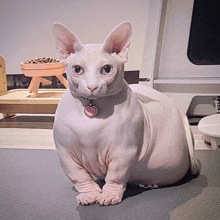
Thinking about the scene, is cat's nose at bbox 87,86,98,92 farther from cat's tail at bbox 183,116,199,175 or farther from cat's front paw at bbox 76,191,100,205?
cat's tail at bbox 183,116,199,175

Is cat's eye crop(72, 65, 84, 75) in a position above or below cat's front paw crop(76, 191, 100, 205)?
above

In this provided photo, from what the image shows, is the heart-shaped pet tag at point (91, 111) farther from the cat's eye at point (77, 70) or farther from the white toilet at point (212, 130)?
the white toilet at point (212, 130)

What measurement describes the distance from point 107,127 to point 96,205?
0.25 m

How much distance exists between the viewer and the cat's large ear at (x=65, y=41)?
2.35 ft

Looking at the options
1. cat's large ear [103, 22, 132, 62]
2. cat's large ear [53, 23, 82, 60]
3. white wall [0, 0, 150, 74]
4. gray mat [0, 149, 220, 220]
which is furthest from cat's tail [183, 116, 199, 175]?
white wall [0, 0, 150, 74]

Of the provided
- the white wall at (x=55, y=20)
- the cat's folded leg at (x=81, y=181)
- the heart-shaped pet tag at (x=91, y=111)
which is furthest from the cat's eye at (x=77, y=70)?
the white wall at (x=55, y=20)

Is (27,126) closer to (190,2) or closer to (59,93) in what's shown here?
(59,93)

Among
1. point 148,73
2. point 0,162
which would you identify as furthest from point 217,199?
point 148,73

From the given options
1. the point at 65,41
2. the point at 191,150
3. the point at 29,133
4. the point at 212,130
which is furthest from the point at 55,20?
the point at 191,150

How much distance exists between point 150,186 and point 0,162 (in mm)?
716

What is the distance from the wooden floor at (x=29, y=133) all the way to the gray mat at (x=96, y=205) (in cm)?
51

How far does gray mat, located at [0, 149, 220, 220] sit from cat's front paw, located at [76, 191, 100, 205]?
0.05ft

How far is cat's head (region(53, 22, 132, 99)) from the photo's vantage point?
683mm

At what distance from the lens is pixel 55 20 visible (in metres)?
2.55
